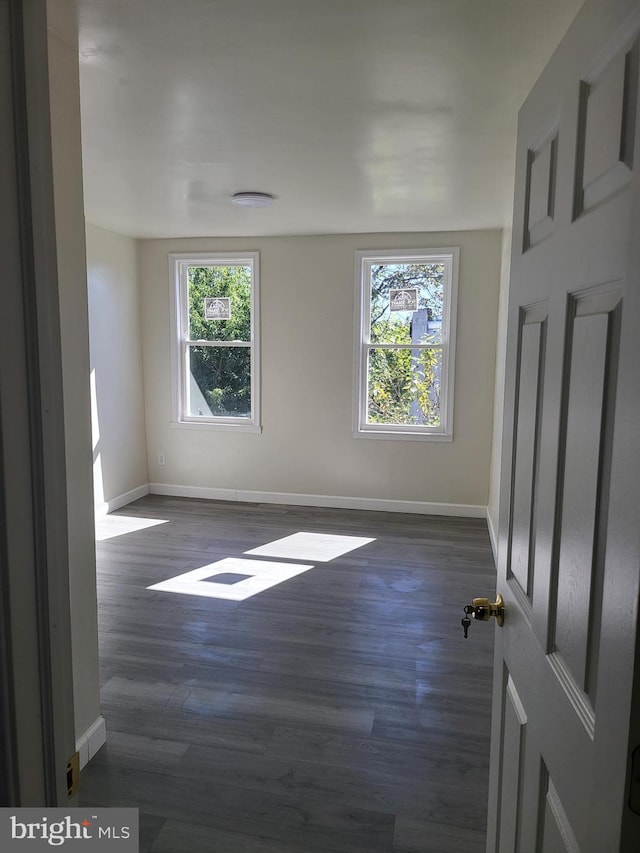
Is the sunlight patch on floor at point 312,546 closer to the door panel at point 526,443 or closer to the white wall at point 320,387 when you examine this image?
the white wall at point 320,387

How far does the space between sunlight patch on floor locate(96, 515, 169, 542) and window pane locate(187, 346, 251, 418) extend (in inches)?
48.8

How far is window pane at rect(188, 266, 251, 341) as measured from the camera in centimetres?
561

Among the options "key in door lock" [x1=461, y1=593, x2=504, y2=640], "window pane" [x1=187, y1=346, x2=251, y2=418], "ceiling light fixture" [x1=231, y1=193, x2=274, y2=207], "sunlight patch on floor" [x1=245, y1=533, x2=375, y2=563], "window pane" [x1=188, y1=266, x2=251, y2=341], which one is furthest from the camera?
"window pane" [x1=187, y1=346, x2=251, y2=418]

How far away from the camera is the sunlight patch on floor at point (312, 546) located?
14.1 ft

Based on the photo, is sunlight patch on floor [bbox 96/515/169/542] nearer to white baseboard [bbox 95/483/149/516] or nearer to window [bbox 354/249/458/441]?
white baseboard [bbox 95/483/149/516]

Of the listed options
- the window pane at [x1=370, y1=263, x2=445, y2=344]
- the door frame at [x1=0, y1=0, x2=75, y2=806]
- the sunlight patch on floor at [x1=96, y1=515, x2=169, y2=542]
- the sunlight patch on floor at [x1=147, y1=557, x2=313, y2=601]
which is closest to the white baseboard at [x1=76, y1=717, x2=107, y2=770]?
the sunlight patch on floor at [x1=147, y1=557, x2=313, y2=601]

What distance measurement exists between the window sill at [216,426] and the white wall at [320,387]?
0.06m

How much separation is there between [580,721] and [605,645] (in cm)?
20

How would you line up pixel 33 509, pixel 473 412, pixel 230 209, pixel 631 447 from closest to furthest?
1. pixel 631 447
2. pixel 33 509
3. pixel 230 209
4. pixel 473 412

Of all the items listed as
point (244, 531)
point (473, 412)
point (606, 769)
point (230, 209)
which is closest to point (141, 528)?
point (244, 531)

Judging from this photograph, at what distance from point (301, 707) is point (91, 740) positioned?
849mm

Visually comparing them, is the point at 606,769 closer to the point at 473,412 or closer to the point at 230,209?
the point at 230,209

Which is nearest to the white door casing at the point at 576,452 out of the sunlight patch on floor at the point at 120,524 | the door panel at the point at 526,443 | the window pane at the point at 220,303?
the door panel at the point at 526,443

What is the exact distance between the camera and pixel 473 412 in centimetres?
522
